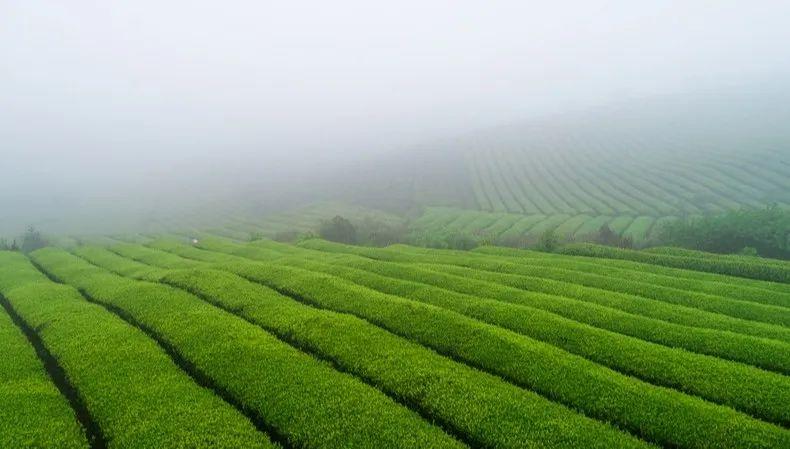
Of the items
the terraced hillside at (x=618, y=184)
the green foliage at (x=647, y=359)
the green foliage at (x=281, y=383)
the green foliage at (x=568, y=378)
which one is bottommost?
the terraced hillside at (x=618, y=184)

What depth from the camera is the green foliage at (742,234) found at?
2721 inches

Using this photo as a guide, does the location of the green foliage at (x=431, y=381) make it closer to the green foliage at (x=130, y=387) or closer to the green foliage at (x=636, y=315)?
the green foliage at (x=130, y=387)

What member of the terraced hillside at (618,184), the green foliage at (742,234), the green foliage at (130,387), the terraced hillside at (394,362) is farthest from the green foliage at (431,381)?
the terraced hillside at (618,184)

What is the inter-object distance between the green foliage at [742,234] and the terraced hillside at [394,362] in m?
30.8

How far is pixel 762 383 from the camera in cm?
2405

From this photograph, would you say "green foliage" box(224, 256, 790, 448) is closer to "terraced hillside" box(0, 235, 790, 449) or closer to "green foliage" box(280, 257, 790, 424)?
"terraced hillside" box(0, 235, 790, 449)

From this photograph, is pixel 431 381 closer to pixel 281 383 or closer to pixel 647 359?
pixel 281 383

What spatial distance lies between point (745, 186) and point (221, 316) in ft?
434

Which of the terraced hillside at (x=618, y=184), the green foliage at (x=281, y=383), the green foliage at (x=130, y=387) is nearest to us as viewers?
the green foliage at (x=281, y=383)

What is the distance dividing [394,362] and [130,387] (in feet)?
43.8

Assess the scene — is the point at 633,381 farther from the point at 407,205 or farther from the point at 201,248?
the point at 407,205

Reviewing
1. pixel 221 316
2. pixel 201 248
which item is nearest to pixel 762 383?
pixel 221 316

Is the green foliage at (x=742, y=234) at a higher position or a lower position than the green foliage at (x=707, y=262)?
lower

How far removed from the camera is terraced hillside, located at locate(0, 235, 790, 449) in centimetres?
2075
